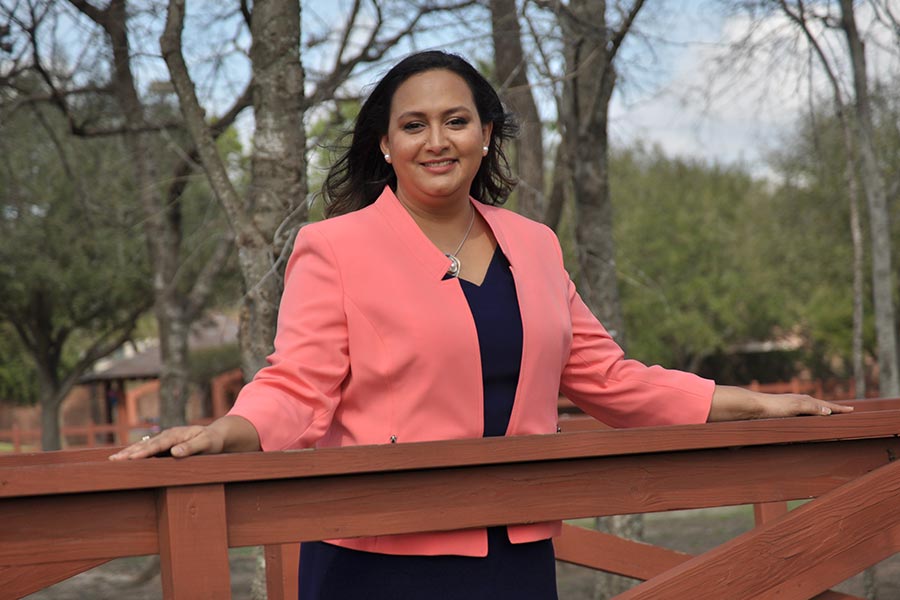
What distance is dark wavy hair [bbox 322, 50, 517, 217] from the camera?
241 centimetres

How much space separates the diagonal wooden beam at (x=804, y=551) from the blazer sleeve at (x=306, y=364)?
0.69 meters

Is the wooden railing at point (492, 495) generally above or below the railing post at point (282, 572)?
above

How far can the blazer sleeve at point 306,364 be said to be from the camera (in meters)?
2.02

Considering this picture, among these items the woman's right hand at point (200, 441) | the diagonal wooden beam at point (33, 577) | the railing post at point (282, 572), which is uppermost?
the woman's right hand at point (200, 441)

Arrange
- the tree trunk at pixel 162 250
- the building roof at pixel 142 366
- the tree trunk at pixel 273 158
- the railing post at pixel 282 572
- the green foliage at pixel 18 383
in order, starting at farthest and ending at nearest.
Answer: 1. the building roof at pixel 142 366
2. the green foliage at pixel 18 383
3. the tree trunk at pixel 162 250
4. the tree trunk at pixel 273 158
5. the railing post at pixel 282 572

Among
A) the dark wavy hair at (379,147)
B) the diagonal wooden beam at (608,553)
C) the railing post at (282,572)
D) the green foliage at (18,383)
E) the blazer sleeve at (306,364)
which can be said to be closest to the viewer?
the blazer sleeve at (306,364)

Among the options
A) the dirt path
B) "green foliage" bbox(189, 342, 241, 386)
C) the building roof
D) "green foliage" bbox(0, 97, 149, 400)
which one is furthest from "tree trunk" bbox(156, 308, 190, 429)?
"green foliage" bbox(189, 342, 241, 386)

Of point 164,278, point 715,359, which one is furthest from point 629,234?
point 164,278

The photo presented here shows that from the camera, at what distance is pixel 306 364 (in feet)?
6.94

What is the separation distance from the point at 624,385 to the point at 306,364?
81 cm

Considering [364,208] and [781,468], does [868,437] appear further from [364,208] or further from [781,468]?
[364,208]

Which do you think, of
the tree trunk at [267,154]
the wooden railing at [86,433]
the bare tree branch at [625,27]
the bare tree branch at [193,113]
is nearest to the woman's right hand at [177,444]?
the tree trunk at [267,154]

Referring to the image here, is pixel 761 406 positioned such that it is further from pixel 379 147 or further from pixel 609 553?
pixel 609 553

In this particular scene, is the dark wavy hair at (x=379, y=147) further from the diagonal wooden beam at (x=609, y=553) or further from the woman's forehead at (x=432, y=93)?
the diagonal wooden beam at (x=609, y=553)
